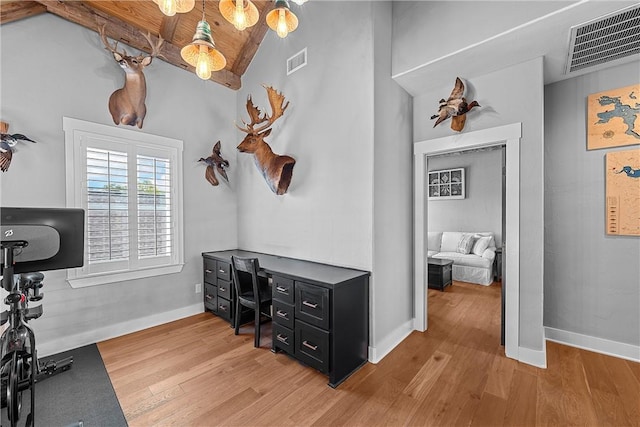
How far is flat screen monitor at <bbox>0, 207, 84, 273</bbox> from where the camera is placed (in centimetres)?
150

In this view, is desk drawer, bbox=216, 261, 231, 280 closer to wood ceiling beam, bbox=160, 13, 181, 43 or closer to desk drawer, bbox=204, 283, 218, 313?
desk drawer, bbox=204, 283, 218, 313

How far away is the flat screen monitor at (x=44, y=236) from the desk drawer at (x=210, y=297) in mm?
2020

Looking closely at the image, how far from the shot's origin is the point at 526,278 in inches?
101

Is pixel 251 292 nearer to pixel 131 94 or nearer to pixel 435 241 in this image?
pixel 131 94

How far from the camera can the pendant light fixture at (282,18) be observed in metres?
1.74

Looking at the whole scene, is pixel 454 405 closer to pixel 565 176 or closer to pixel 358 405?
pixel 358 405

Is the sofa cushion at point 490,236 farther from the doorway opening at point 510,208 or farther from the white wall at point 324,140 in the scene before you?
the white wall at point 324,140

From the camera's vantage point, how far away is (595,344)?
268 centimetres

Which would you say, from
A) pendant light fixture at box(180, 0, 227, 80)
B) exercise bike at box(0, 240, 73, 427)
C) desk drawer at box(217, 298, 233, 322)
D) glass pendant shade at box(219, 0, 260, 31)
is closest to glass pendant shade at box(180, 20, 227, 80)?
pendant light fixture at box(180, 0, 227, 80)

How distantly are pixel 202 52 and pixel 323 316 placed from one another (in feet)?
7.17

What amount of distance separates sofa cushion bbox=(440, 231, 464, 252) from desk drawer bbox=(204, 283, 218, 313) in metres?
4.76

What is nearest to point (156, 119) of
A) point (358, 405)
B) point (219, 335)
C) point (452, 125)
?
point (219, 335)

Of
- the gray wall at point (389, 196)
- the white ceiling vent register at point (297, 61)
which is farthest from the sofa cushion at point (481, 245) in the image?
the white ceiling vent register at point (297, 61)

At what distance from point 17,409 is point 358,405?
218 centimetres
